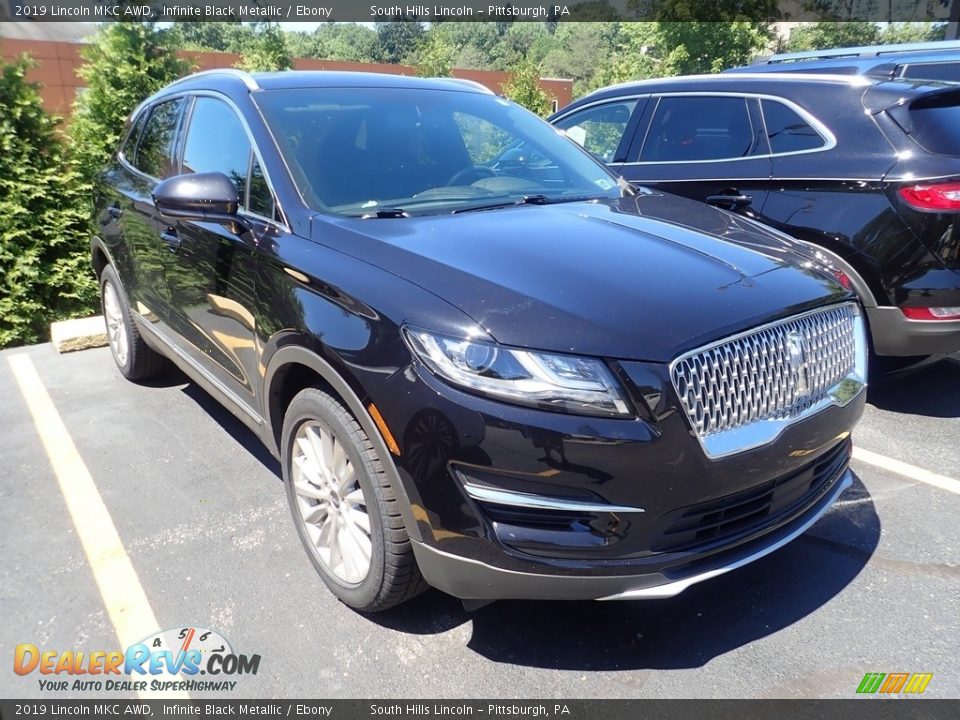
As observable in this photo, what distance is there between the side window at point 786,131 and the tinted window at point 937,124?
0.46m

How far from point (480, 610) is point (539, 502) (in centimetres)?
87

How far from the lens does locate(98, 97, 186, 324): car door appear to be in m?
3.92

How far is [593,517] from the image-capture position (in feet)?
6.50

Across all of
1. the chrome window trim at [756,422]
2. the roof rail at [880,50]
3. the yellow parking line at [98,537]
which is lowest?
the yellow parking line at [98,537]

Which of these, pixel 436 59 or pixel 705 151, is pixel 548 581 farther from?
pixel 436 59

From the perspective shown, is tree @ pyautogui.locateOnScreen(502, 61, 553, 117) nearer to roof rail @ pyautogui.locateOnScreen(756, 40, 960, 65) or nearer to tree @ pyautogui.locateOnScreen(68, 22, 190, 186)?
roof rail @ pyautogui.locateOnScreen(756, 40, 960, 65)

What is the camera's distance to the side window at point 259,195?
9.26 feet

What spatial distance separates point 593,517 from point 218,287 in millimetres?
2002

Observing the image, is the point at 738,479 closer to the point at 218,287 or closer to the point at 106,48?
the point at 218,287

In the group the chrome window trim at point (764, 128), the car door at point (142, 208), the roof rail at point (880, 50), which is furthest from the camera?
the roof rail at point (880, 50)

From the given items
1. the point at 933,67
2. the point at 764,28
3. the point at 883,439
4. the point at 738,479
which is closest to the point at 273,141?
the point at 738,479

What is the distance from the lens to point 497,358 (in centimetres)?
198

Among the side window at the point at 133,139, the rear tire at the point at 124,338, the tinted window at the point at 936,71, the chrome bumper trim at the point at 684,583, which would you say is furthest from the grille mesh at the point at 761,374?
the tinted window at the point at 936,71
